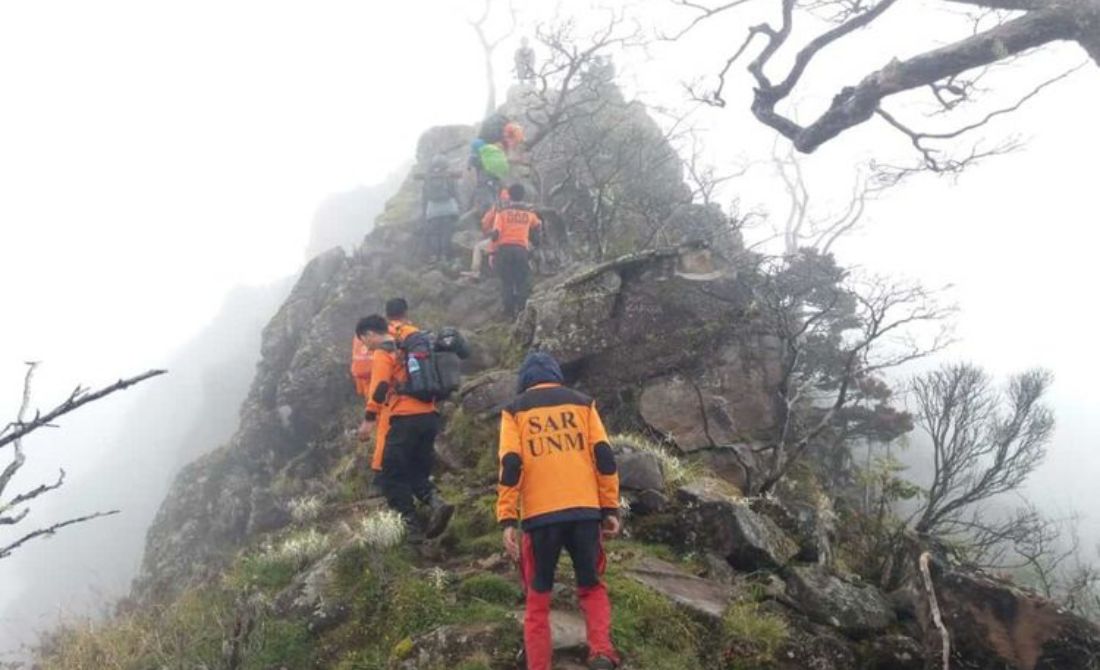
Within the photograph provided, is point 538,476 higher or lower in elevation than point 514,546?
higher

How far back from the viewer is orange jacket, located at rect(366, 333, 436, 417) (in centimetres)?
731

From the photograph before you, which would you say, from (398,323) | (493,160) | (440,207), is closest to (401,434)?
(398,323)

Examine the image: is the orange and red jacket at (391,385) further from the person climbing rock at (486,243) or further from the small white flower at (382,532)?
the person climbing rock at (486,243)

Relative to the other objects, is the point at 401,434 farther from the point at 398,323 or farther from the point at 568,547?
the point at 568,547

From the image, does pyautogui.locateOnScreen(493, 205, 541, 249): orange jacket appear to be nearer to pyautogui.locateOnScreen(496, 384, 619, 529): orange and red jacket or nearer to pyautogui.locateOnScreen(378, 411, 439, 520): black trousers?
pyautogui.locateOnScreen(378, 411, 439, 520): black trousers

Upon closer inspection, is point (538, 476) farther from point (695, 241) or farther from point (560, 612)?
point (695, 241)

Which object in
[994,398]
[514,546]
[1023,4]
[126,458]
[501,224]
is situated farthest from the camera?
[126,458]

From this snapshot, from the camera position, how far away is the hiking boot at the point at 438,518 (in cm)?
736

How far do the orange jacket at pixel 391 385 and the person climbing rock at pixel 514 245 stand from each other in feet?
19.0

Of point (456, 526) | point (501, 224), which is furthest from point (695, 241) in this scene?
point (456, 526)

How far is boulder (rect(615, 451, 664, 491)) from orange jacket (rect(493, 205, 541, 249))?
6.05 meters

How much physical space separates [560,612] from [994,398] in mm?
8853

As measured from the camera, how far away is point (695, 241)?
38.2 feet

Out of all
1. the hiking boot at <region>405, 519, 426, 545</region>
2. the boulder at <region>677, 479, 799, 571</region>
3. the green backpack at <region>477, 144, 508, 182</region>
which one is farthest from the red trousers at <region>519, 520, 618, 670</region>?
the green backpack at <region>477, 144, 508, 182</region>
